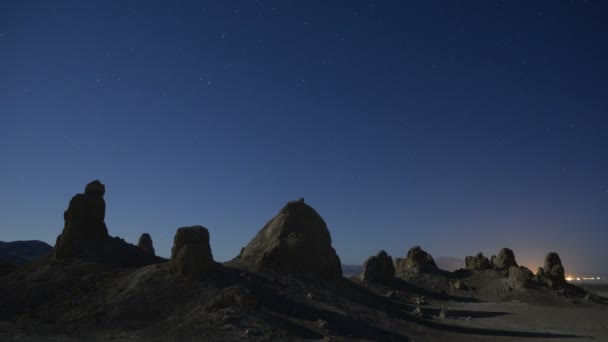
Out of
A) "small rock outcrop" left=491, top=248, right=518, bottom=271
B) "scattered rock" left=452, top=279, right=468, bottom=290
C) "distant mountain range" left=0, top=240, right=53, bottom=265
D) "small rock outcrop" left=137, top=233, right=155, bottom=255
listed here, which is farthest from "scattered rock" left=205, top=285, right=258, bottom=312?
"distant mountain range" left=0, top=240, right=53, bottom=265

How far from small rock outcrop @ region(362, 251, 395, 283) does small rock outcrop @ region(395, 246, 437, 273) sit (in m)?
7.52

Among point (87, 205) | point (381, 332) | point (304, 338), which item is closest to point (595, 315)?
point (381, 332)

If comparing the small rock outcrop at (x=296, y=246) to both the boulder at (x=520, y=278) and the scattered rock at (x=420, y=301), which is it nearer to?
the scattered rock at (x=420, y=301)

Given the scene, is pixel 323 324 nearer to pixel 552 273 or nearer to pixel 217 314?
pixel 217 314

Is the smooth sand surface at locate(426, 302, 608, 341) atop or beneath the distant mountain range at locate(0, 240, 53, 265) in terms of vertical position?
beneath

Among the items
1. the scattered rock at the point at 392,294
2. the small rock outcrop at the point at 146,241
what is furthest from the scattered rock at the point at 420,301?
the small rock outcrop at the point at 146,241

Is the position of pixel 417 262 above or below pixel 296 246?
below

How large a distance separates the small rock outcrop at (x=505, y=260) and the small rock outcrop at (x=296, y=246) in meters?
38.2

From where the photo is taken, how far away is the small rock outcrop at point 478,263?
66238 mm

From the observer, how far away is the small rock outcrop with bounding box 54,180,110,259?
123 ft

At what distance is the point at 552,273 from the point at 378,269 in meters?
25.6

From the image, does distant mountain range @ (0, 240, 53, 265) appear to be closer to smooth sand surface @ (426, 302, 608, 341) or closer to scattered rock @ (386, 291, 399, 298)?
scattered rock @ (386, 291, 399, 298)

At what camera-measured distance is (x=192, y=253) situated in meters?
30.2

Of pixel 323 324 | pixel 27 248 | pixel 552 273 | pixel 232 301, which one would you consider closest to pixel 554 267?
pixel 552 273
